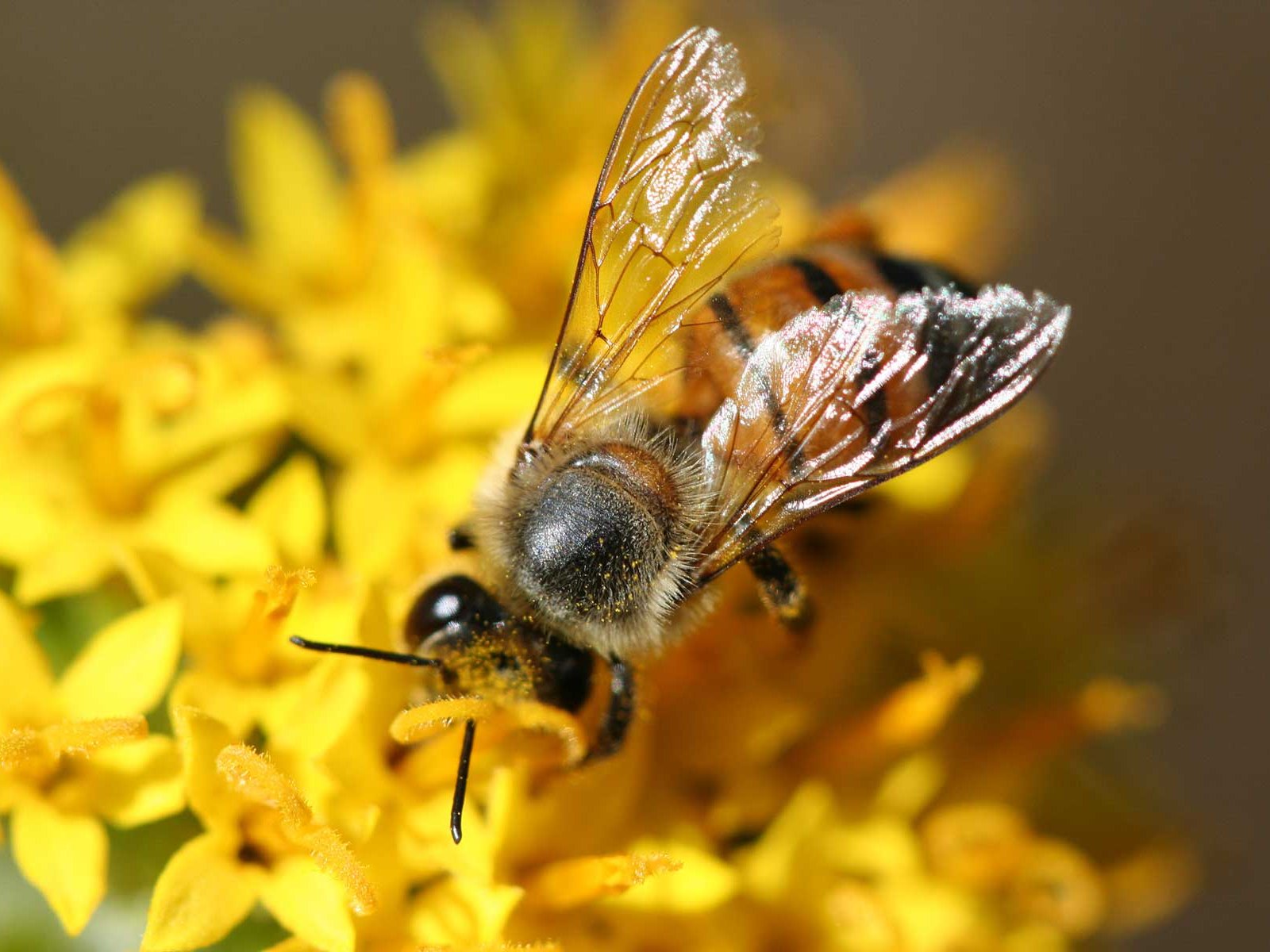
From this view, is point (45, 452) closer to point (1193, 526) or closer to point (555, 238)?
point (555, 238)

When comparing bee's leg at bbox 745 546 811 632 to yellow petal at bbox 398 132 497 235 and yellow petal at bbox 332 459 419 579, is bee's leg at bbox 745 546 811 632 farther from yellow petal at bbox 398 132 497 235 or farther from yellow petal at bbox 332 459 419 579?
yellow petal at bbox 398 132 497 235

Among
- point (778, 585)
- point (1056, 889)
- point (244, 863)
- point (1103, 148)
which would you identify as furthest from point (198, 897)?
point (1103, 148)

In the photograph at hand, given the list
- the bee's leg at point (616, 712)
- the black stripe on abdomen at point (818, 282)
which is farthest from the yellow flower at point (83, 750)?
the black stripe on abdomen at point (818, 282)

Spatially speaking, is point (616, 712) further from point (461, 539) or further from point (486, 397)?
point (486, 397)

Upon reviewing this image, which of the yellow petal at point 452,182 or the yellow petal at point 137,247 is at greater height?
the yellow petal at point 137,247

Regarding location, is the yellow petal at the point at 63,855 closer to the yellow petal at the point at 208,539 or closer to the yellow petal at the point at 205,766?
the yellow petal at the point at 205,766

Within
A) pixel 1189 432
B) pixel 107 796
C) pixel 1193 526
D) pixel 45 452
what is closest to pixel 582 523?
pixel 107 796

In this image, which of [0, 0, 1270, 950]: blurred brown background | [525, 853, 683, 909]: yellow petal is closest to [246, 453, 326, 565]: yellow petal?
[525, 853, 683, 909]: yellow petal

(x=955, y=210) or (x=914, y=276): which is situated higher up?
(x=914, y=276)
